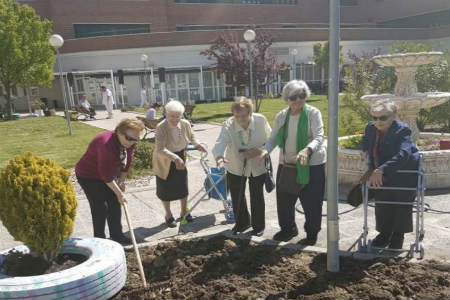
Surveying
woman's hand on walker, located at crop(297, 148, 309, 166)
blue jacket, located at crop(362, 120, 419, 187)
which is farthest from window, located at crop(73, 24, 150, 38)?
blue jacket, located at crop(362, 120, 419, 187)

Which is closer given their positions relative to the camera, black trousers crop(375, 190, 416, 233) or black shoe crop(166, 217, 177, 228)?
black trousers crop(375, 190, 416, 233)

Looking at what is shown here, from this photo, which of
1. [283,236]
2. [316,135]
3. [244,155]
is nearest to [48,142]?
[244,155]

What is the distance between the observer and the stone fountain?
602 cm

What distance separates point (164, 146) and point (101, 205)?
1.02 m

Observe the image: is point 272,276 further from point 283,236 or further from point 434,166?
point 434,166

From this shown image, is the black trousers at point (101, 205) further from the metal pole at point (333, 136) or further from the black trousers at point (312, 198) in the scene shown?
the metal pole at point (333, 136)

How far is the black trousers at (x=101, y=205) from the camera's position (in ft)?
13.7

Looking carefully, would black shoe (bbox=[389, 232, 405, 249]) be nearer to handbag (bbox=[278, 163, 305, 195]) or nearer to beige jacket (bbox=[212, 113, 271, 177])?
handbag (bbox=[278, 163, 305, 195])

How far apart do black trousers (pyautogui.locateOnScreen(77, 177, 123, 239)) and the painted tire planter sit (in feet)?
2.63

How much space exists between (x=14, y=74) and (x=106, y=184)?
22456 millimetres

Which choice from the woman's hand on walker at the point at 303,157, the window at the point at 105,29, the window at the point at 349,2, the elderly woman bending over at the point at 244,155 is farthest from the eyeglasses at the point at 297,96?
the window at the point at 349,2

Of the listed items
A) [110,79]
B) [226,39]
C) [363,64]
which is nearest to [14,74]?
[110,79]

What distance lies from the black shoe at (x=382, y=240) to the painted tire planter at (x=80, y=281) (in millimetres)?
2456

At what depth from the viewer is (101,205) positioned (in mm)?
4246
